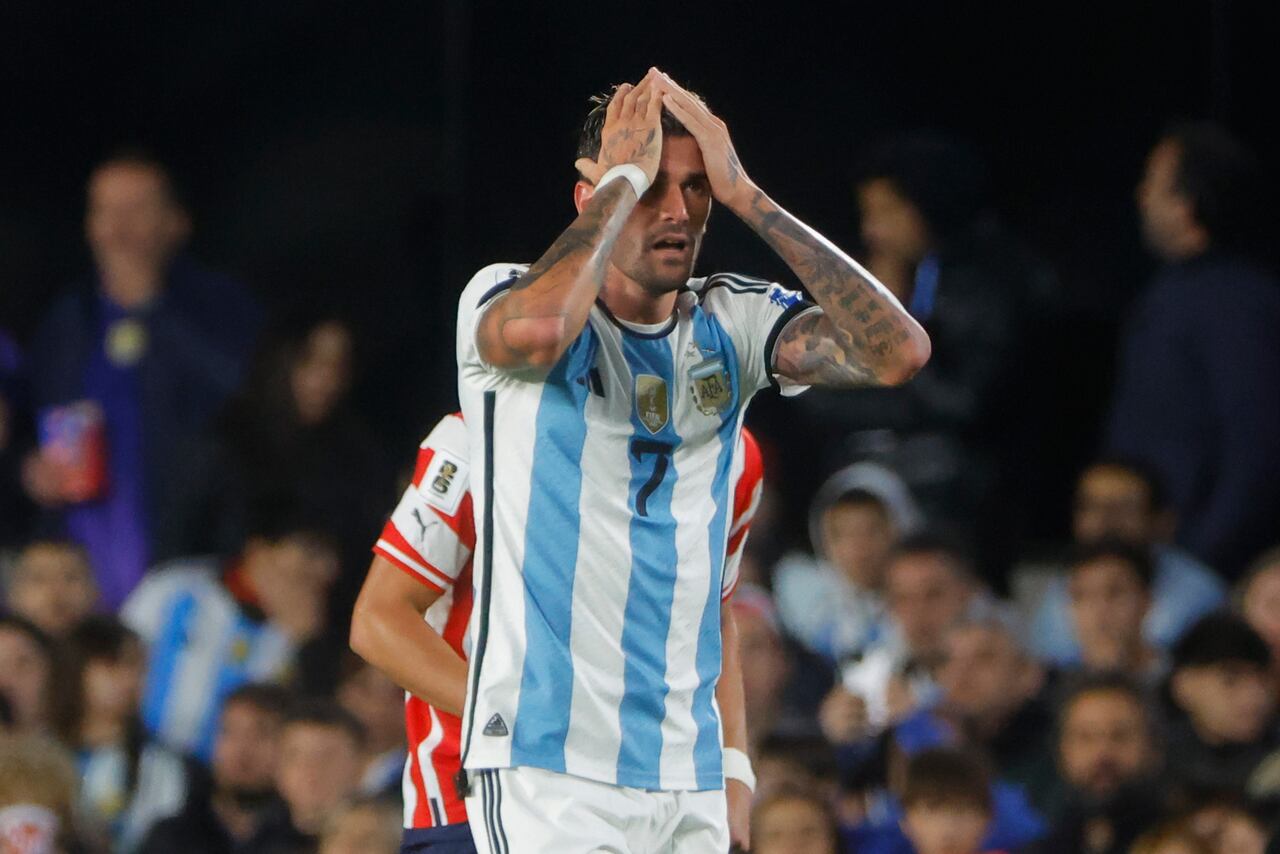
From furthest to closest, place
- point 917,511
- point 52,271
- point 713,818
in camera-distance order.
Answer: point 52,271 → point 917,511 → point 713,818

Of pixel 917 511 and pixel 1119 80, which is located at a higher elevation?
pixel 1119 80

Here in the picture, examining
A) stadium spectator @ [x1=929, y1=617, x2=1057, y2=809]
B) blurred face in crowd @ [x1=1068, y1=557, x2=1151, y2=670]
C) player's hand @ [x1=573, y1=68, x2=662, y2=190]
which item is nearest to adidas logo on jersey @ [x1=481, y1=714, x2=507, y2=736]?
player's hand @ [x1=573, y1=68, x2=662, y2=190]

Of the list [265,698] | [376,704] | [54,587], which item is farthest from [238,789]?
[54,587]

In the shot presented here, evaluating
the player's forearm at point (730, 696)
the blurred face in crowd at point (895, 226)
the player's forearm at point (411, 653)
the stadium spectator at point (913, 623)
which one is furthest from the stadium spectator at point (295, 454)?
the player's forearm at point (730, 696)

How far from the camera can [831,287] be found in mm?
3469

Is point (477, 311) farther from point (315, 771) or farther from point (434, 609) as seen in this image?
point (315, 771)

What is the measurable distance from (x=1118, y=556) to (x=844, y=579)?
0.87 meters

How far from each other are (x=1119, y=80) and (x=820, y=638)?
7.02ft

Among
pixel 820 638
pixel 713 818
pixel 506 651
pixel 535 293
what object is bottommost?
pixel 820 638

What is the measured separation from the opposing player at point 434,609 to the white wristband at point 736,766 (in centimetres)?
5

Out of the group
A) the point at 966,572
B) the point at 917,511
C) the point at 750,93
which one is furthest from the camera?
the point at 750,93

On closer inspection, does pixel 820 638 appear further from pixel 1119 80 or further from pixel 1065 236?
pixel 1119 80

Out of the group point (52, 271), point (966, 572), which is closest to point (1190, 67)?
point (966, 572)

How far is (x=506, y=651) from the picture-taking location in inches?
132
